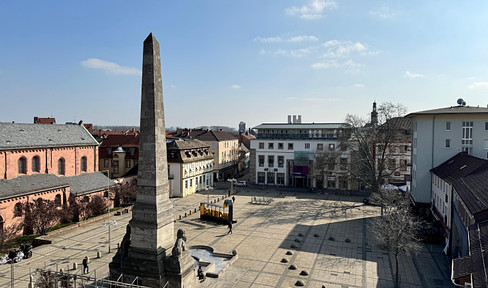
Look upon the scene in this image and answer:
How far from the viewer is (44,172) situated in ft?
119

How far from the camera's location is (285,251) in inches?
1037

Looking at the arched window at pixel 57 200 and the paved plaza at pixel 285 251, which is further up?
the arched window at pixel 57 200

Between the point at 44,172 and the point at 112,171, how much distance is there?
692 inches

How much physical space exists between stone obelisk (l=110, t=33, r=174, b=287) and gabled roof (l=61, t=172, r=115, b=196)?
73.0 feet

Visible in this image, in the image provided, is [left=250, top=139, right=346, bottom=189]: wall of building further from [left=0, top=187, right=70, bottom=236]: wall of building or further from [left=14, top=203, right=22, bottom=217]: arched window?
[left=14, top=203, right=22, bottom=217]: arched window

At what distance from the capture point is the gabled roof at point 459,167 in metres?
24.9

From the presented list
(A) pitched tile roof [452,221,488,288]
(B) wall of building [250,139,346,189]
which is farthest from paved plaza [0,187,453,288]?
(B) wall of building [250,139,346,189]

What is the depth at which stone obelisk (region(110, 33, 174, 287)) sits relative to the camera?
17.1 metres

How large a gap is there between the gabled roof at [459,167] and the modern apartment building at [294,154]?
23.2 meters

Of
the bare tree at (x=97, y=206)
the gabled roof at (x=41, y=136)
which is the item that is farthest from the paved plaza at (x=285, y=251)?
the gabled roof at (x=41, y=136)

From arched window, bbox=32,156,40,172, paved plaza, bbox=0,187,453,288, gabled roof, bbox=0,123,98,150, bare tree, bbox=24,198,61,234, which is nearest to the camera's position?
paved plaza, bbox=0,187,453,288

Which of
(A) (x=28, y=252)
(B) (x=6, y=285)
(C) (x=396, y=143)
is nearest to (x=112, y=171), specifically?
(A) (x=28, y=252)

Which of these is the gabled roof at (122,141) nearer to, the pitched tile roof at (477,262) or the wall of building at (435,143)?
the wall of building at (435,143)

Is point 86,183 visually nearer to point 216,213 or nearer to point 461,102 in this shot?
point 216,213
